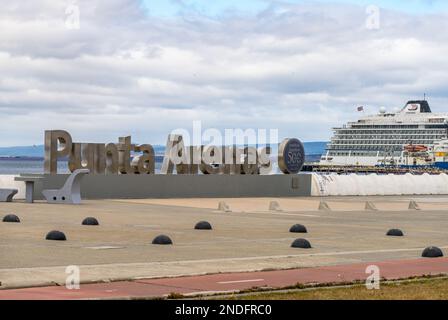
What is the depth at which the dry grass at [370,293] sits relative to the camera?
11258 millimetres

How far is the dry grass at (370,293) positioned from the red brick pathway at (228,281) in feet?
2.48

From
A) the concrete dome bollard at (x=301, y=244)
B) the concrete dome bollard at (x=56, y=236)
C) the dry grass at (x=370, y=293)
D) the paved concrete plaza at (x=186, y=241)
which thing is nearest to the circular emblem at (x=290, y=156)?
the paved concrete plaza at (x=186, y=241)

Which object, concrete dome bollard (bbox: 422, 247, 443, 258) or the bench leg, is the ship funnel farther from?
concrete dome bollard (bbox: 422, 247, 443, 258)

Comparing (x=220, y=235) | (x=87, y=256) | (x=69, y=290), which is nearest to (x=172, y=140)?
(x=220, y=235)

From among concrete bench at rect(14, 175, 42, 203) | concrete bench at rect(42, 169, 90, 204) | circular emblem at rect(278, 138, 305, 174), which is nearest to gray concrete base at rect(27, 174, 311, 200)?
circular emblem at rect(278, 138, 305, 174)

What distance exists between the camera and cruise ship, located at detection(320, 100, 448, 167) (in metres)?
166

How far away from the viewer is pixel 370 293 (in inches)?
462

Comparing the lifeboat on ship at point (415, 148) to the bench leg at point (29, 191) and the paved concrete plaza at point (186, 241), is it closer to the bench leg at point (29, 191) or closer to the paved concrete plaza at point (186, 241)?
the paved concrete plaza at point (186, 241)

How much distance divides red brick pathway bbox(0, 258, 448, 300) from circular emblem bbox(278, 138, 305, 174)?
1277 inches

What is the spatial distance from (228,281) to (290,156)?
36407 mm

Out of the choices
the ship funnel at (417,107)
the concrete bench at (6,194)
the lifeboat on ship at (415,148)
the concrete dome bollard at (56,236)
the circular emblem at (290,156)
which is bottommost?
the concrete dome bollard at (56,236)

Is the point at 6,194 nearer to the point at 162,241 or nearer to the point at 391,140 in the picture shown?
the point at 162,241

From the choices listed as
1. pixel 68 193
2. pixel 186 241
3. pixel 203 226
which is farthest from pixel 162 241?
pixel 68 193

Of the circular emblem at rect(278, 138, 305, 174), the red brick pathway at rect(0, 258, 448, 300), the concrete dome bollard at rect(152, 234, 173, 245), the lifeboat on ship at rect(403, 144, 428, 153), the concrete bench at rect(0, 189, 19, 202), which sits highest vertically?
the lifeboat on ship at rect(403, 144, 428, 153)
